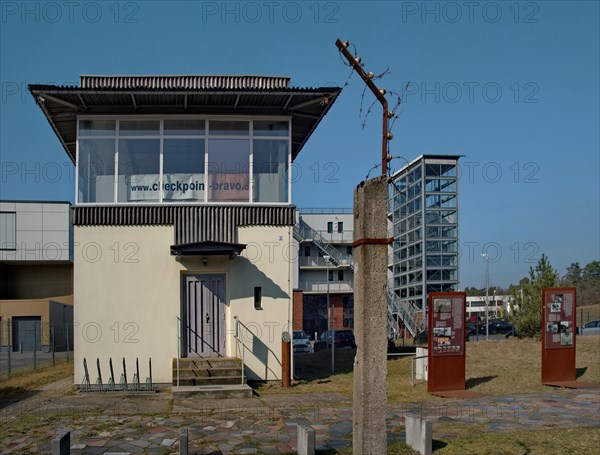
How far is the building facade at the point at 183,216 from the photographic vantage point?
56.3 feet

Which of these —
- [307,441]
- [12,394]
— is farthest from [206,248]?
[307,441]

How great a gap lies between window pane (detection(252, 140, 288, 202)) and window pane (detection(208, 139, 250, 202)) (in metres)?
0.24

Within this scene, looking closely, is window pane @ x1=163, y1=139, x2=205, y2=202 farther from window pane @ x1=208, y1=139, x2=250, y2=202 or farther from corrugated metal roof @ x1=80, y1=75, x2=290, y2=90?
corrugated metal roof @ x1=80, y1=75, x2=290, y2=90

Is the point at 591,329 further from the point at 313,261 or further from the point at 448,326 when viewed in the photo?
the point at 448,326

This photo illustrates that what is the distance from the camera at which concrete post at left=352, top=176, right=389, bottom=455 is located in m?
7.29

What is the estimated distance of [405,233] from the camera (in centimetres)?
4691

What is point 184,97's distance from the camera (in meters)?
17.1

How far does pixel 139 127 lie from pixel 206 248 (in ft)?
13.1

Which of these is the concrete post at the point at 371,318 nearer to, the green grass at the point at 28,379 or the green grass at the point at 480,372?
the green grass at the point at 480,372

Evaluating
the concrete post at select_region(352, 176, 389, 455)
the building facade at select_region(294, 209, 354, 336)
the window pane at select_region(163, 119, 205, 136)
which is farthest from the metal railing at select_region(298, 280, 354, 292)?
the concrete post at select_region(352, 176, 389, 455)

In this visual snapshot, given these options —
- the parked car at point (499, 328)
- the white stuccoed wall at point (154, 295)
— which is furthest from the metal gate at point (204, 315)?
the parked car at point (499, 328)

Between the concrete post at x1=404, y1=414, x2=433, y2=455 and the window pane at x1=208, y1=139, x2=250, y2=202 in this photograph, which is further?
the window pane at x1=208, y1=139, x2=250, y2=202

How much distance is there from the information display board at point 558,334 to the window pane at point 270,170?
7.51m

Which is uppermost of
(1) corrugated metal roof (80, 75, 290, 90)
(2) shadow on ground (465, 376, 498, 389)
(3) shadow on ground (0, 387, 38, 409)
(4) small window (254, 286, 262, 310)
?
(1) corrugated metal roof (80, 75, 290, 90)
